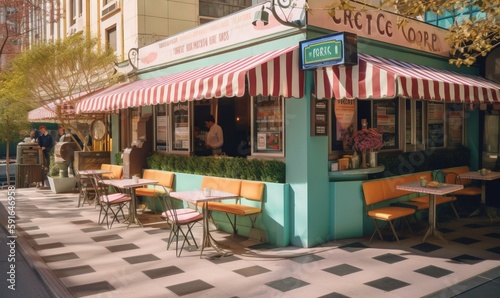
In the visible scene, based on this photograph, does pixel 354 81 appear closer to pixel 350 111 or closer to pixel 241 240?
pixel 350 111

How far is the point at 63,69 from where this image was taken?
12.7 meters

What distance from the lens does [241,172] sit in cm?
793

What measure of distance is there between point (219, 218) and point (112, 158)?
19.4 feet

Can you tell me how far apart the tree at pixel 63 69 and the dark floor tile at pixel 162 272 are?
25.8 ft

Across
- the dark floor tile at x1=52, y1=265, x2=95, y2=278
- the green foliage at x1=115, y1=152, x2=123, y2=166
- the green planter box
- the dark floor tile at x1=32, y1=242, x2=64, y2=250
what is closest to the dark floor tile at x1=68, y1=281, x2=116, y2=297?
the dark floor tile at x1=52, y1=265, x2=95, y2=278

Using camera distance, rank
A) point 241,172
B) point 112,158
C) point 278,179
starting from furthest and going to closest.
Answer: point 112,158 < point 241,172 < point 278,179

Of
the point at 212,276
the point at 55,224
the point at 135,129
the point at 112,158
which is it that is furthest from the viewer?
the point at 112,158

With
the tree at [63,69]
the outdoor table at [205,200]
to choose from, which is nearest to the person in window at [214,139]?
the outdoor table at [205,200]

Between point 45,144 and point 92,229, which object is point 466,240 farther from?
point 45,144

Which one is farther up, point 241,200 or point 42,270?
point 241,200

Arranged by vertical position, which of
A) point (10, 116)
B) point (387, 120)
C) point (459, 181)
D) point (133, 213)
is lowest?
point (133, 213)

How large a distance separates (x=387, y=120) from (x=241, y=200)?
3.48 meters

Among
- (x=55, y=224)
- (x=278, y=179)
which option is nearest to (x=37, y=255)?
(x=55, y=224)

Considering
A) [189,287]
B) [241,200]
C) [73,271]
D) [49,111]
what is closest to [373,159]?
[241,200]
